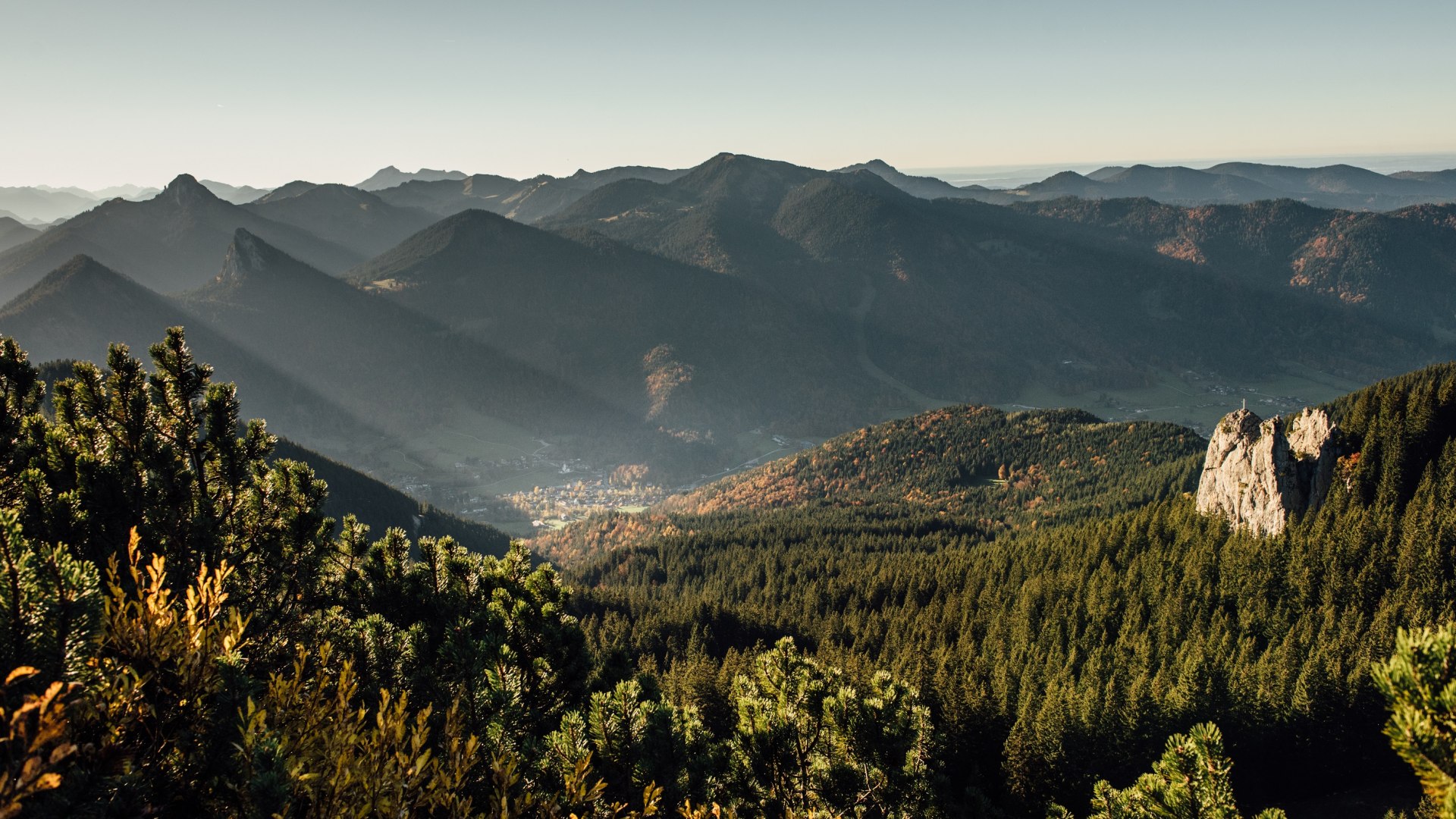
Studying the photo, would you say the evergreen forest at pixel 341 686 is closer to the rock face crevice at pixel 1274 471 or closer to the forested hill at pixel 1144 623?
the forested hill at pixel 1144 623

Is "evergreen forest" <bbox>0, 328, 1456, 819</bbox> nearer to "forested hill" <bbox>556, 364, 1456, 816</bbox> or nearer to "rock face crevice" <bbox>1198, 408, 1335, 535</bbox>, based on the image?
"forested hill" <bbox>556, 364, 1456, 816</bbox>

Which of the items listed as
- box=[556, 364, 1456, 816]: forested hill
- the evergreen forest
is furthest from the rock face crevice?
the evergreen forest

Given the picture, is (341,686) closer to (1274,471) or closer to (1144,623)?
(1144,623)

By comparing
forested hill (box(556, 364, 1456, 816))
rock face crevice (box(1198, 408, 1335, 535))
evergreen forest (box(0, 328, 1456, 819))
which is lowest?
forested hill (box(556, 364, 1456, 816))

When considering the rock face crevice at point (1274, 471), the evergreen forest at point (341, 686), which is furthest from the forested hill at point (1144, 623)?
the evergreen forest at point (341, 686)

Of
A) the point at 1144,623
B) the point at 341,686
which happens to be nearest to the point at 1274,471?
the point at 1144,623

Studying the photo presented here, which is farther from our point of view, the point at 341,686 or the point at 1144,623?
the point at 1144,623

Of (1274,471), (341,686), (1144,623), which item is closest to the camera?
(341,686)
